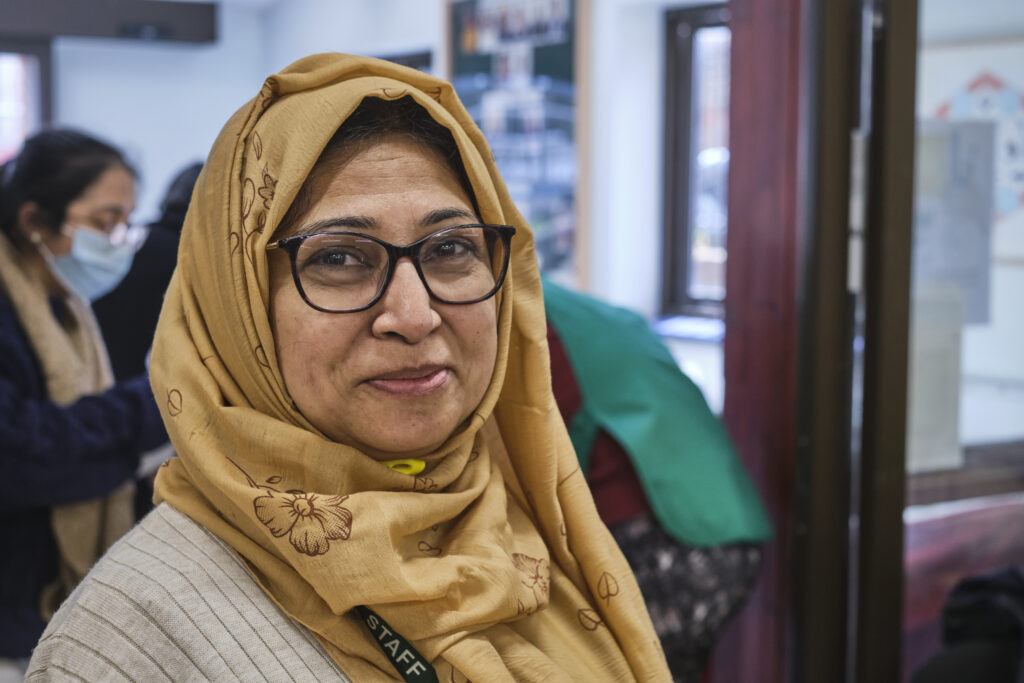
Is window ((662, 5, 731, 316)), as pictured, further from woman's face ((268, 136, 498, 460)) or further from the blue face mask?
woman's face ((268, 136, 498, 460))

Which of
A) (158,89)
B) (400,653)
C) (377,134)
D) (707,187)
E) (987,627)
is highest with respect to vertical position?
(158,89)

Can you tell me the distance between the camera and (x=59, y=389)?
1.67 m

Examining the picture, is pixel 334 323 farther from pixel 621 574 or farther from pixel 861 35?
pixel 861 35

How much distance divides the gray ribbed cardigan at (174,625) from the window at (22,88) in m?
0.80

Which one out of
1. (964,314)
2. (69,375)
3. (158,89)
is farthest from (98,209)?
(158,89)

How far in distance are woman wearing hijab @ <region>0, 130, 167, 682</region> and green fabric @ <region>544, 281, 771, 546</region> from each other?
2.43 ft

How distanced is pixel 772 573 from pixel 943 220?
2.91 feet

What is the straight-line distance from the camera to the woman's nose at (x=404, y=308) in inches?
33.6

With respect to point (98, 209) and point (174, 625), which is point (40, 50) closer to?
point (98, 209)

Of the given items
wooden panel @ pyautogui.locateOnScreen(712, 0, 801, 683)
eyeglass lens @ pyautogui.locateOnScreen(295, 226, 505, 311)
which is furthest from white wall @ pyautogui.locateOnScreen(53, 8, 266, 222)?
Answer: wooden panel @ pyautogui.locateOnScreen(712, 0, 801, 683)

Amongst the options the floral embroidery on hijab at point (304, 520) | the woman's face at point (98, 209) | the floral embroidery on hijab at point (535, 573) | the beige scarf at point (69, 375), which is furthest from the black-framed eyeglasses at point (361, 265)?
the woman's face at point (98, 209)

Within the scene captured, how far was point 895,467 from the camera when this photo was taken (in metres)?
2.07

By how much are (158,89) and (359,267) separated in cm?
336

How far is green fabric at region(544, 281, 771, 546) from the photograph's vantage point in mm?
1755
